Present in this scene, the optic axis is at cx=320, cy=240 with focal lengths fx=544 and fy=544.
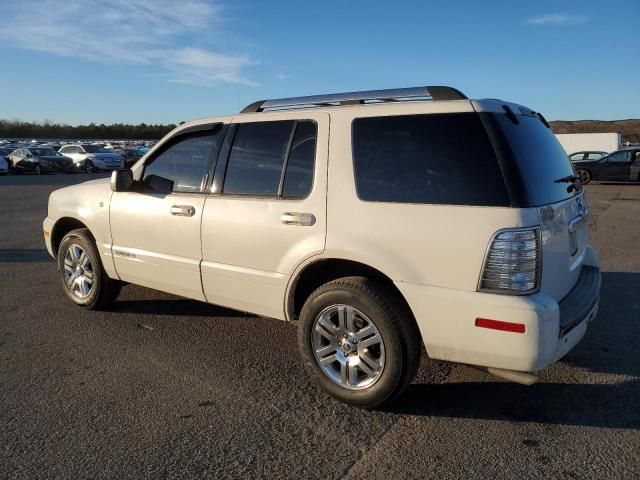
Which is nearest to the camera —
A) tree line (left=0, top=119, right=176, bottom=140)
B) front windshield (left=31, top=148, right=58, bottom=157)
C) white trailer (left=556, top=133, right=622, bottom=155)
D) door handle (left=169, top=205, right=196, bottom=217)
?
door handle (left=169, top=205, right=196, bottom=217)

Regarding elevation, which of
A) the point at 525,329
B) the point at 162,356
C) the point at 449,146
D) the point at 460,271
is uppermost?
the point at 449,146

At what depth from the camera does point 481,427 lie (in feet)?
10.6

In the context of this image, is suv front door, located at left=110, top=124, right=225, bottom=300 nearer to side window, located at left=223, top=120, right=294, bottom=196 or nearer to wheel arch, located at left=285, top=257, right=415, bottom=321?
side window, located at left=223, top=120, right=294, bottom=196

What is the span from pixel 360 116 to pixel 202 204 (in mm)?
1440

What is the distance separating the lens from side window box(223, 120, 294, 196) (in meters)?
3.87

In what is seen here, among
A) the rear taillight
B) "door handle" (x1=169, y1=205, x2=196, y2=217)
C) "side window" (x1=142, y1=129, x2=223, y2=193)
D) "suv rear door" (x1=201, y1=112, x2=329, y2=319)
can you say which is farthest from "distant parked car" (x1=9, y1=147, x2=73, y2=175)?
the rear taillight

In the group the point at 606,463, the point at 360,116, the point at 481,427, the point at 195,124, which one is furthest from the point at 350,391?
the point at 195,124

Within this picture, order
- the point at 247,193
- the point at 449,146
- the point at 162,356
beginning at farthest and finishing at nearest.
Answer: the point at 162,356 → the point at 247,193 → the point at 449,146

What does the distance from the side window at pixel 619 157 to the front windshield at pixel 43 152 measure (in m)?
29.2

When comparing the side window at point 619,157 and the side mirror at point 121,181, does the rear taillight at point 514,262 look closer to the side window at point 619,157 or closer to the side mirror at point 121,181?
the side mirror at point 121,181

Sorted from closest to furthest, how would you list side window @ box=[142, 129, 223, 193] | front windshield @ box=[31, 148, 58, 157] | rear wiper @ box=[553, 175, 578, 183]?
1. rear wiper @ box=[553, 175, 578, 183]
2. side window @ box=[142, 129, 223, 193]
3. front windshield @ box=[31, 148, 58, 157]

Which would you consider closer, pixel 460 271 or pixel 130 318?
pixel 460 271

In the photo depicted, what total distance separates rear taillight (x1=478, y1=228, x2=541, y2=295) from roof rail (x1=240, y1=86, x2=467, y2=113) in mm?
930

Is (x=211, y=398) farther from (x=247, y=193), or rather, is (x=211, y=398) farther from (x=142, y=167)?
(x=142, y=167)
